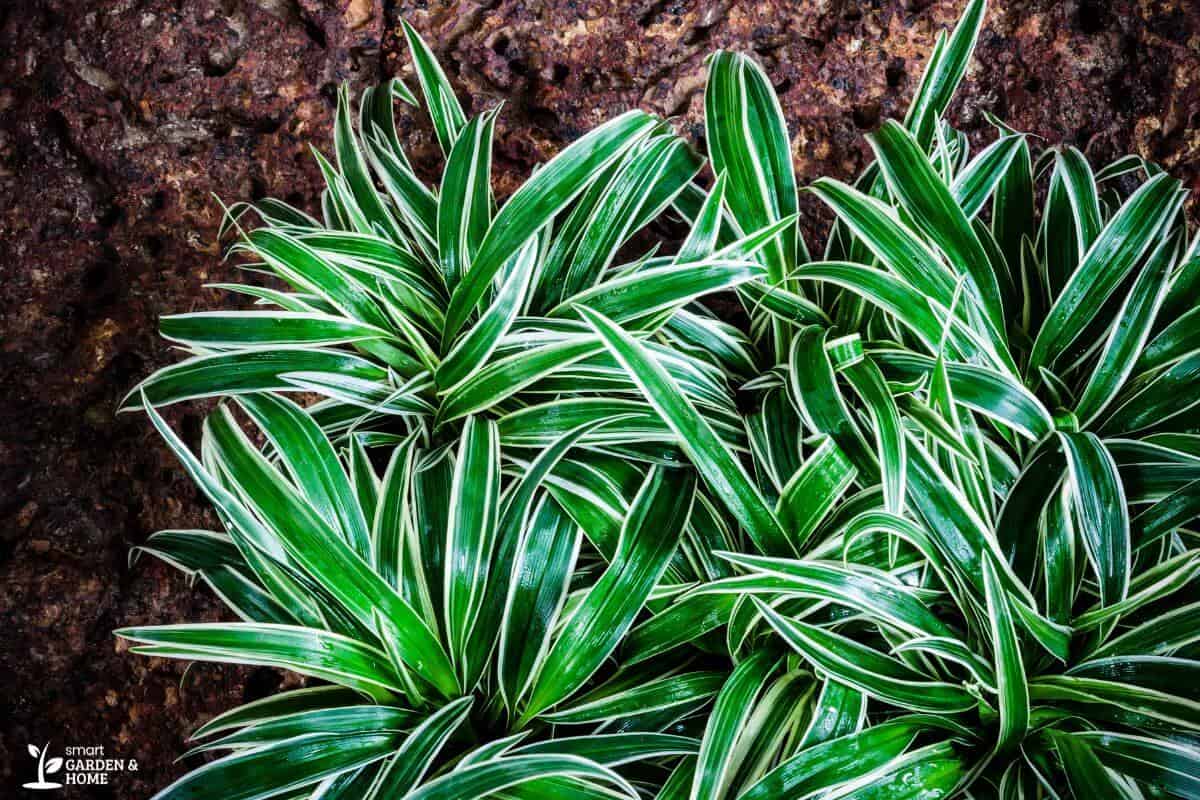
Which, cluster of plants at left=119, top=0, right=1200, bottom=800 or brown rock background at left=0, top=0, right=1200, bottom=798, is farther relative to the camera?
brown rock background at left=0, top=0, right=1200, bottom=798

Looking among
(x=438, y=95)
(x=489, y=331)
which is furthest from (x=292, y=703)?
(x=438, y=95)

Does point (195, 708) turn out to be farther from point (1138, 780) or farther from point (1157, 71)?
point (1157, 71)

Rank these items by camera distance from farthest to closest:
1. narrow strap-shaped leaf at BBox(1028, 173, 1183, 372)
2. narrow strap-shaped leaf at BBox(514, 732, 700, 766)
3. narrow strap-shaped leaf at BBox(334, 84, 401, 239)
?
1. narrow strap-shaped leaf at BBox(334, 84, 401, 239)
2. narrow strap-shaped leaf at BBox(1028, 173, 1183, 372)
3. narrow strap-shaped leaf at BBox(514, 732, 700, 766)

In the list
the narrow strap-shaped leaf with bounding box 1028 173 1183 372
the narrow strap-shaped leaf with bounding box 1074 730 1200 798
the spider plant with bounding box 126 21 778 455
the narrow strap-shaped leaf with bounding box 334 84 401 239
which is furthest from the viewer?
the narrow strap-shaped leaf with bounding box 334 84 401 239

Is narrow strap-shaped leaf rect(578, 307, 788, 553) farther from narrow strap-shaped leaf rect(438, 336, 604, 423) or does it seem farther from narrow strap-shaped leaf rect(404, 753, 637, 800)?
narrow strap-shaped leaf rect(404, 753, 637, 800)

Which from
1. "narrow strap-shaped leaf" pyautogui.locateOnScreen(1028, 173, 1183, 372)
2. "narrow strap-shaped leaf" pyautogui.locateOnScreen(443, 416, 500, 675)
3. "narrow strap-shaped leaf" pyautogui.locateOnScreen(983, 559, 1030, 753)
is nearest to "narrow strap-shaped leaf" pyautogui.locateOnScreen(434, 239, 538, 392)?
"narrow strap-shaped leaf" pyautogui.locateOnScreen(443, 416, 500, 675)

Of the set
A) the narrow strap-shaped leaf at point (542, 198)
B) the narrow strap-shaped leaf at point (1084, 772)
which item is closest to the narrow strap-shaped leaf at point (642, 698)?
the narrow strap-shaped leaf at point (1084, 772)

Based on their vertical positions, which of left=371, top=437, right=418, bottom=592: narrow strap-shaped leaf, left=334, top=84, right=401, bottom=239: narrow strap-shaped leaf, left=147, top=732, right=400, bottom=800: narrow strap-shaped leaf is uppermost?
left=334, top=84, right=401, bottom=239: narrow strap-shaped leaf

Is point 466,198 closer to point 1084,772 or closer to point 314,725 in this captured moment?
point 314,725
